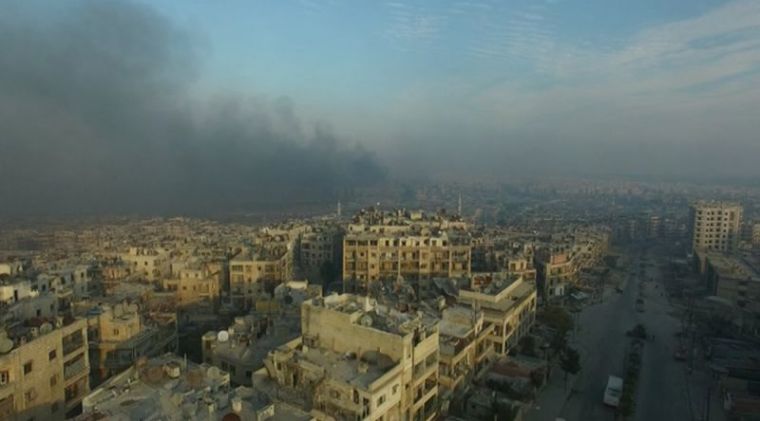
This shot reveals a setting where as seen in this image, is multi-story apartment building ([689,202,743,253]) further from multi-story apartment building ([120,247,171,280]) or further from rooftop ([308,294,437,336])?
multi-story apartment building ([120,247,171,280])

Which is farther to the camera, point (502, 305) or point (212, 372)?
point (502, 305)

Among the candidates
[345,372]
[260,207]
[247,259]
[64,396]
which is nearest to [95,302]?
[64,396]

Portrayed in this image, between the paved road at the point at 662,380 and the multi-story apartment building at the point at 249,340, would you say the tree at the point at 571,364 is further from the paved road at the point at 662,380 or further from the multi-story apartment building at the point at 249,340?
the multi-story apartment building at the point at 249,340

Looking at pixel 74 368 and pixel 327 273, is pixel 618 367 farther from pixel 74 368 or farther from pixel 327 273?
pixel 74 368

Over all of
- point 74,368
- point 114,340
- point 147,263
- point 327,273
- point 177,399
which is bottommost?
point 327,273

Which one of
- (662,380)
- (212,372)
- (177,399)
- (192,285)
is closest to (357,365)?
(212,372)

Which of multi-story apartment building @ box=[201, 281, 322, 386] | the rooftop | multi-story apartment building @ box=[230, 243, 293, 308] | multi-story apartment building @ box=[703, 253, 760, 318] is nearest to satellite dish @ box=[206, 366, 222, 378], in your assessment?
multi-story apartment building @ box=[201, 281, 322, 386]

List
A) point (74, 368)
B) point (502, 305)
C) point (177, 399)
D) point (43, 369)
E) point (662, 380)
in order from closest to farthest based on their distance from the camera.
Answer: point (177, 399)
point (43, 369)
point (74, 368)
point (662, 380)
point (502, 305)
